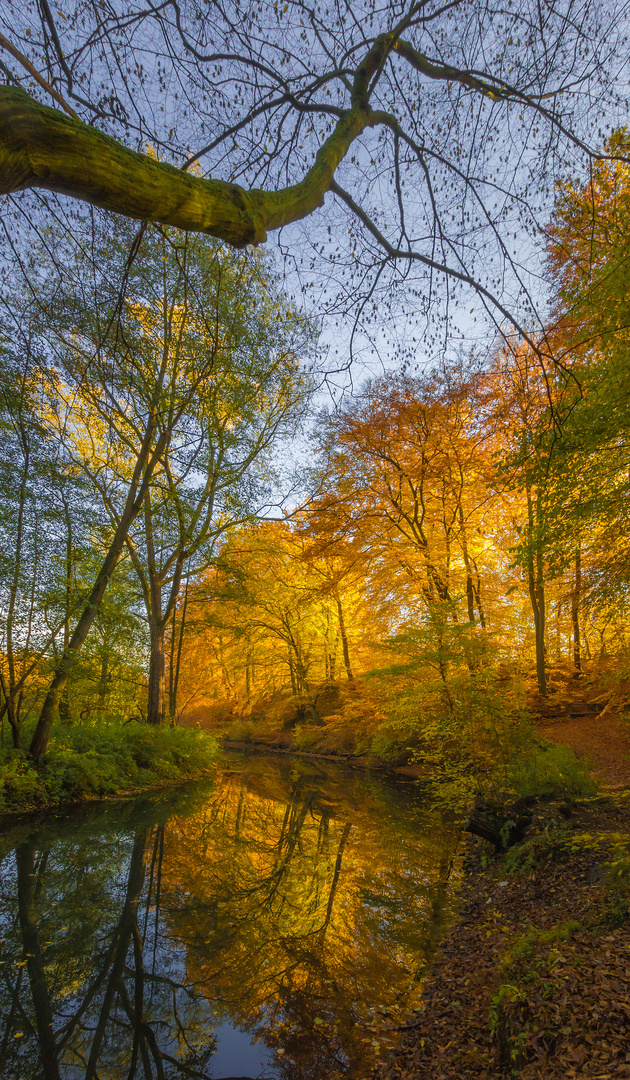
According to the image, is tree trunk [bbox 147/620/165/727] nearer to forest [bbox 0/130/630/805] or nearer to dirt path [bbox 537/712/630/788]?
forest [bbox 0/130/630/805]

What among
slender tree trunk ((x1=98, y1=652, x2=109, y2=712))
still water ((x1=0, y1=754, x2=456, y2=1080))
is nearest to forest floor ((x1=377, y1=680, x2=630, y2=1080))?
still water ((x1=0, y1=754, x2=456, y2=1080))

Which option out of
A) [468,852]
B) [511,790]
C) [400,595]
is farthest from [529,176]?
[400,595]

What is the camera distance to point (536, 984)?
10.7 feet

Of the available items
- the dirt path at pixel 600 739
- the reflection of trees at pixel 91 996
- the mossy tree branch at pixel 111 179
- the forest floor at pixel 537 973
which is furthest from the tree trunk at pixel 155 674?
the mossy tree branch at pixel 111 179

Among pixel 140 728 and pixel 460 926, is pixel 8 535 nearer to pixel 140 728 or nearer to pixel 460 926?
pixel 140 728

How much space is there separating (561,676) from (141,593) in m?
12.9

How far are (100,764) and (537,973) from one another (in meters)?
9.83

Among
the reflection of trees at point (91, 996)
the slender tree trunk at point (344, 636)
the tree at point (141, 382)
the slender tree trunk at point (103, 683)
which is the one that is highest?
the tree at point (141, 382)

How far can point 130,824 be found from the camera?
9047mm

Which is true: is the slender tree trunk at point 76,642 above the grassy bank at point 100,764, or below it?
above

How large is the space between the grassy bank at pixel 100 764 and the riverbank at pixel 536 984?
7.80 meters

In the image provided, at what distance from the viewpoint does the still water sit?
3.42m

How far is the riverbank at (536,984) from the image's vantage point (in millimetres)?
2658

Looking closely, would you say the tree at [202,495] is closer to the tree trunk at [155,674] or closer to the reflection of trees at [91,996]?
the tree trunk at [155,674]
